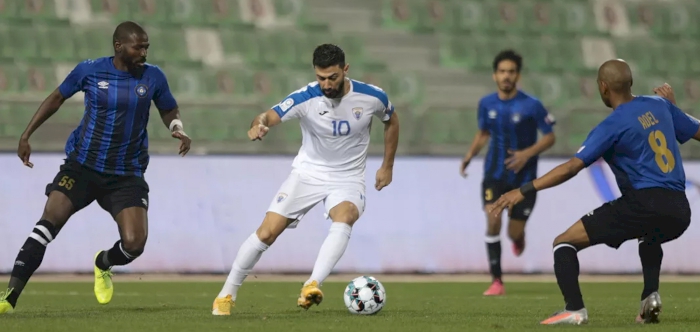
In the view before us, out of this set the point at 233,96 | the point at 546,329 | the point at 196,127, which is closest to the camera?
the point at 546,329

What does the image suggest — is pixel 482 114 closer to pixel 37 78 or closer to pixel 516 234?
pixel 516 234

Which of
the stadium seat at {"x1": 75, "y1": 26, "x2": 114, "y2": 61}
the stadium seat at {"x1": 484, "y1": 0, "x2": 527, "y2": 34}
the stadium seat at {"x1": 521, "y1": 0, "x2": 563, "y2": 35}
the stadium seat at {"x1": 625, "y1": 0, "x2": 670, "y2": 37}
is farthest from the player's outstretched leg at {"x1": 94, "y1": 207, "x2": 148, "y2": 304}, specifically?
the stadium seat at {"x1": 625, "y1": 0, "x2": 670, "y2": 37}

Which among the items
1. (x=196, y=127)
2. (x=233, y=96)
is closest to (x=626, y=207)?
(x=196, y=127)

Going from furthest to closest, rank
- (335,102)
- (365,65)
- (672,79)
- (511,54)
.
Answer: (672,79) < (365,65) < (511,54) < (335,102)

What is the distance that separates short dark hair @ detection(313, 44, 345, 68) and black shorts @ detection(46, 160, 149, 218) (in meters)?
1.66

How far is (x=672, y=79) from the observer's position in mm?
20281

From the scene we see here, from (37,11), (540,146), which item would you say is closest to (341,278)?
(540,146)

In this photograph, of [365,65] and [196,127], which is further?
[365,65]

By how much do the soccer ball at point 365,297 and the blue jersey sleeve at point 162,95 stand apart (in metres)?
1.89

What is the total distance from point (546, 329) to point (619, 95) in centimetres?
151

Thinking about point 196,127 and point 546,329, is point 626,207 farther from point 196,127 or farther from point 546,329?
point 196,127

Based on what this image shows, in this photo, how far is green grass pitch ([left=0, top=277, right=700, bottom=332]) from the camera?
6957 millimetres

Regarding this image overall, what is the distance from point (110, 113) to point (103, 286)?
4.53ft

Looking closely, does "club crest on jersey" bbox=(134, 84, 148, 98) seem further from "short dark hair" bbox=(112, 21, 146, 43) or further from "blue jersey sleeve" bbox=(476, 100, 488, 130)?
"blue jersey sleeve" bbox=(476, 100, 488, 130)
